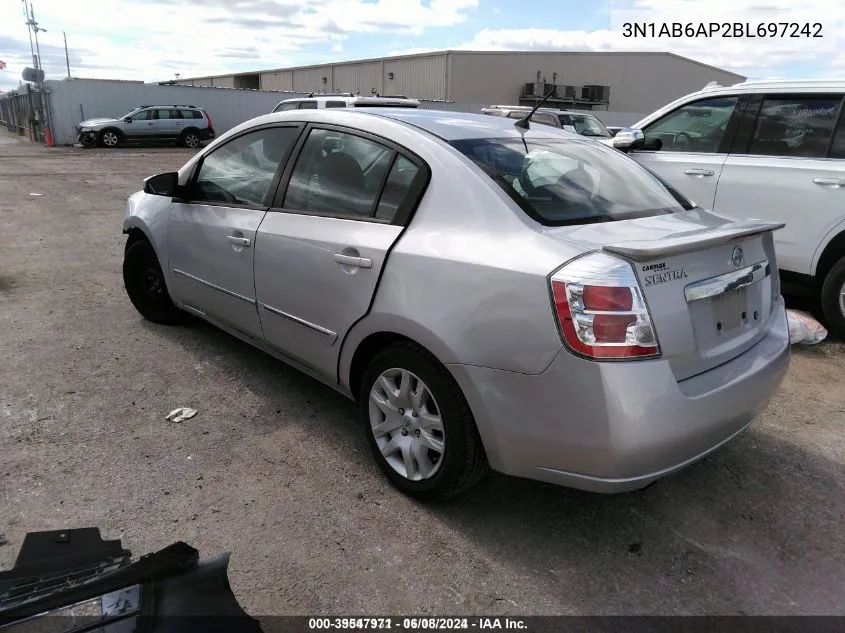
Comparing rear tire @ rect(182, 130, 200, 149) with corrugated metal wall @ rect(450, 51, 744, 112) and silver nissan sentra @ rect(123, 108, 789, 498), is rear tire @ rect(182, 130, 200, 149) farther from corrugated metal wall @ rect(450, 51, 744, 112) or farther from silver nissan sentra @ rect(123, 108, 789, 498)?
silver nissan sentra @ rect(123, 108, 789, 498)

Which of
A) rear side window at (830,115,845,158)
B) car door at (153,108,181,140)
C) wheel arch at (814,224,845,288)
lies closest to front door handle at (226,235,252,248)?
wheel arch at (814,224,845,288)

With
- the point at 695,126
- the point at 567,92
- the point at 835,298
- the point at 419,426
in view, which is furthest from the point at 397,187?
the point at 567,92

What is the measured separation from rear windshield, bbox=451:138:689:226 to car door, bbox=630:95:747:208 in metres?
2.27

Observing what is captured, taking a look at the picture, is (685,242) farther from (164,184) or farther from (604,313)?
(164,184)

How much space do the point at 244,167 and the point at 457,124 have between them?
1.41m

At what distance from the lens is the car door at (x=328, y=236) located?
9.37ft

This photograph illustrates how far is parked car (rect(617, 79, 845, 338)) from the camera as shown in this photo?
4805mm

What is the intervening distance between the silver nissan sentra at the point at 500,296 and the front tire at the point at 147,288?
4.36ft

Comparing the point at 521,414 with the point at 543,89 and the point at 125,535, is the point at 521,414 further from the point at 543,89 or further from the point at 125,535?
the point at 543,89

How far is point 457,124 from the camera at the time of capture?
3.19 meters

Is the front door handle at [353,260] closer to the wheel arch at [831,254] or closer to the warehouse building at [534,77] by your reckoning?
the wheel arch at [831,254]

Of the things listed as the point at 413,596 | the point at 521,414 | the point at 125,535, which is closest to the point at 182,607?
the point at 413,596

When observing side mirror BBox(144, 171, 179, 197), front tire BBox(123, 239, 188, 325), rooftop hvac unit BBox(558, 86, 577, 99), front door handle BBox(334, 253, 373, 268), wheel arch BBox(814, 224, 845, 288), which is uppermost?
rooftop hvac unit BBox(558, 86, 577, 99)

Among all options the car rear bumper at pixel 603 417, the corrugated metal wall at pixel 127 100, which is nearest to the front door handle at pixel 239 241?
the car rear bumper at pixel 603 417
